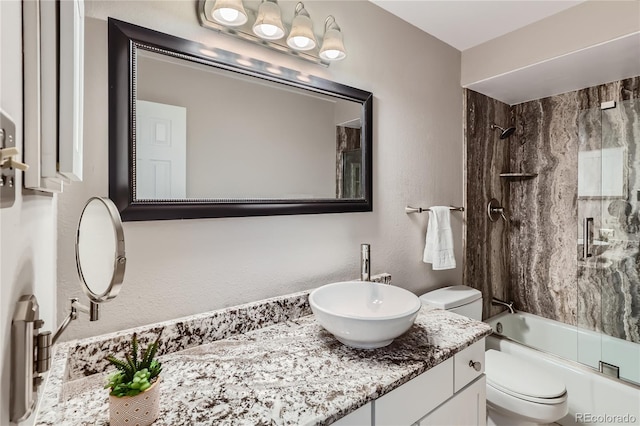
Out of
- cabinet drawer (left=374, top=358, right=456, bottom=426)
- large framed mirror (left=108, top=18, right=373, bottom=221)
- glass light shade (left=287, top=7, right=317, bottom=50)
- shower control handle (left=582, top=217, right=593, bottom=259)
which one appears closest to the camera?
cabinet drawer (left=374, top=358, right=456, bottom=426)

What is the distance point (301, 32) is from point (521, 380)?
1964mm

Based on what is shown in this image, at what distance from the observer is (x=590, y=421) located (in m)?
1.81

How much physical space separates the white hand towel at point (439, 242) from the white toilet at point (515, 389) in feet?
0.65

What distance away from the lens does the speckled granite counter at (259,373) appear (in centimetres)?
75

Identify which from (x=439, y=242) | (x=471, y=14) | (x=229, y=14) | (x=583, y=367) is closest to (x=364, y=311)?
(x=439, y=242)

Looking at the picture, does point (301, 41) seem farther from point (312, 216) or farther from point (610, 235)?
point (610, 235)

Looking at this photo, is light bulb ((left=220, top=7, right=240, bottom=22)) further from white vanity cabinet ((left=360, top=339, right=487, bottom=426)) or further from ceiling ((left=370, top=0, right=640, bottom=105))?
white vanity cabinet ((left=360, top=339, right=487, bottom=426))

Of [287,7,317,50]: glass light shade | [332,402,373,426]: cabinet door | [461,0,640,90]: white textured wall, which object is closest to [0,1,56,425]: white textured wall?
[332,402,373,426]: cabinet door

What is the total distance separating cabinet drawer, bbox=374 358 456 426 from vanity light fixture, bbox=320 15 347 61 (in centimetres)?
130

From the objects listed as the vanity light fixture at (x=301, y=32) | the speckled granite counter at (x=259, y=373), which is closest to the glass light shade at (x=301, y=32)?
the vanity light fixture at (x=301, y=32)

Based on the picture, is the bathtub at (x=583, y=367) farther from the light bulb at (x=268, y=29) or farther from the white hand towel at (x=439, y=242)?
the light bulb at (x=268, y=29)

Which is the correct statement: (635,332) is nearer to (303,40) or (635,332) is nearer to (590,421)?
(590,421)

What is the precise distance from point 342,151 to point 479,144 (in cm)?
138

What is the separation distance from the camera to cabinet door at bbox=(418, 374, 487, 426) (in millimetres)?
1049
